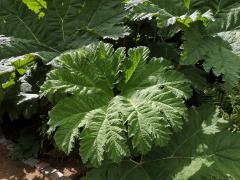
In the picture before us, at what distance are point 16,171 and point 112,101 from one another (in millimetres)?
1119

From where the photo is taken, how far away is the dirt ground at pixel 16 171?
3391 millimetres

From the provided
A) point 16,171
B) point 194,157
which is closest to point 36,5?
point 16,171

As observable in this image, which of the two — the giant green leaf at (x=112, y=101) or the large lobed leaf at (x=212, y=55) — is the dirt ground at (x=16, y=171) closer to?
the giant green leaf at (x=112, y=101)

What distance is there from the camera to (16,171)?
136 inches

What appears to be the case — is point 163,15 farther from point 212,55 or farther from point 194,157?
point 194,157

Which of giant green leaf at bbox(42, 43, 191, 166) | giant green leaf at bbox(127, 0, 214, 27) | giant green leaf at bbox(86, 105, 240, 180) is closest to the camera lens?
giant green leaf at bbox(42, 43, 191, 166)

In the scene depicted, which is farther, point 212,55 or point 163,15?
point 163,15

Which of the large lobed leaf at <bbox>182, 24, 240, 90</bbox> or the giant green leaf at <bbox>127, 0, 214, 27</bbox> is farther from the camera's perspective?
the giant green leaf at <bbox>127, 0, 214, 27</bbox>

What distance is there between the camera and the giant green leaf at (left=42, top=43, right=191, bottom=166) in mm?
2615

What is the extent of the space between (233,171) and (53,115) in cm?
111

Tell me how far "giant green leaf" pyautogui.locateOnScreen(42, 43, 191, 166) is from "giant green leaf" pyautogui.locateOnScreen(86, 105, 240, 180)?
9.3 inches

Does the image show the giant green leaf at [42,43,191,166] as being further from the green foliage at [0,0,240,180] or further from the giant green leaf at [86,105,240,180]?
the giant green leaf at [86,105,240,180]

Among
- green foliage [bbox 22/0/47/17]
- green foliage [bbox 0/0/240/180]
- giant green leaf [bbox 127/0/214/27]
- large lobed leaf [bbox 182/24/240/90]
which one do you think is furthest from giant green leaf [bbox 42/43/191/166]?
green foliage [bbox 22/0/47/17]

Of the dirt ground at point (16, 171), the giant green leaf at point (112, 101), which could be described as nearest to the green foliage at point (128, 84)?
the giant green leaf at point (112, 101)
